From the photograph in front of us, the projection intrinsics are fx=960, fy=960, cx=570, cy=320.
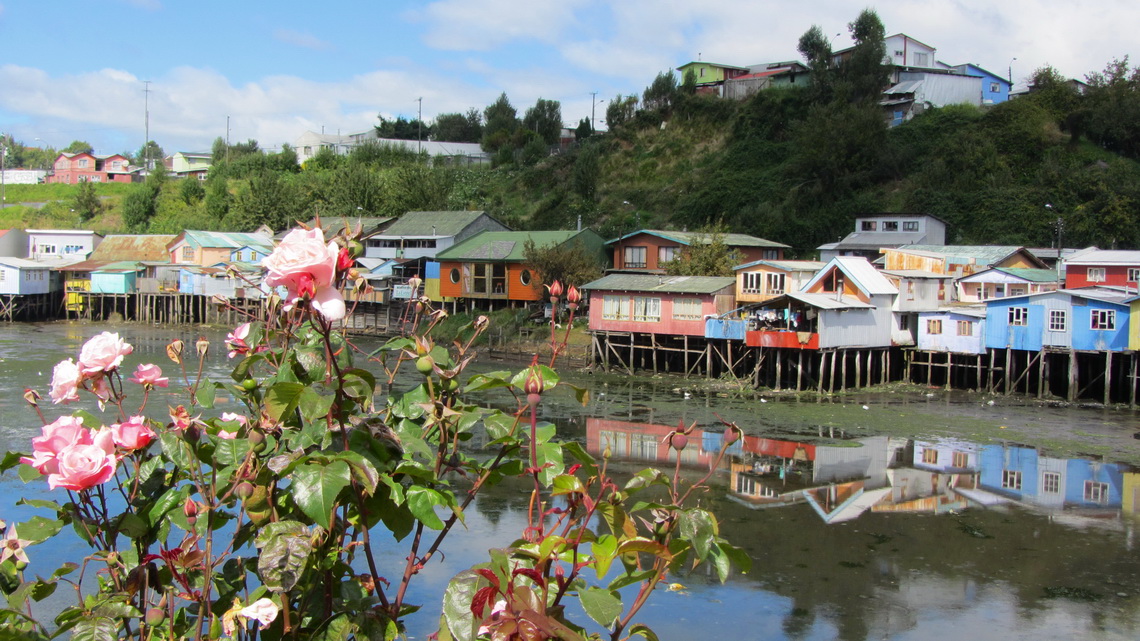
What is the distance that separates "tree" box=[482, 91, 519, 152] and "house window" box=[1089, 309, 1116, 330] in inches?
2169

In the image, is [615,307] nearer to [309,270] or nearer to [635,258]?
[635,258]

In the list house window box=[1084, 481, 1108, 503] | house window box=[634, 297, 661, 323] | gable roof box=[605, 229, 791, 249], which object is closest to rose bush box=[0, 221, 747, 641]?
house window box=[1084, 481, 1108, 503]

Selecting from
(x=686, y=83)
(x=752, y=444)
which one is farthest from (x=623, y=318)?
(x=686, y=83)

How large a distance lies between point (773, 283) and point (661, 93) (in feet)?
126

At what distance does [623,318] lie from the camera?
36.8m

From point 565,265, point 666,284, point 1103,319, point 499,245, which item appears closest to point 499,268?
point 499,245

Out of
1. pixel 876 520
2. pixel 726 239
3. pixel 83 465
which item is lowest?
pixel 876 520

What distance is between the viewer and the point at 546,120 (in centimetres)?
8238

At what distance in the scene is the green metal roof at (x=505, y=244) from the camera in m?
44.7

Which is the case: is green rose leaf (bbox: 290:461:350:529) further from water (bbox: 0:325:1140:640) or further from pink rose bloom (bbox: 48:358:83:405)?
water (bbox: 0:325:1140:640)

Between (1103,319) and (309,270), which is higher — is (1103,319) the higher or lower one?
the higher one

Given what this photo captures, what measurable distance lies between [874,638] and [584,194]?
52.5 metres

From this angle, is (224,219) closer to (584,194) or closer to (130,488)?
(584,194)

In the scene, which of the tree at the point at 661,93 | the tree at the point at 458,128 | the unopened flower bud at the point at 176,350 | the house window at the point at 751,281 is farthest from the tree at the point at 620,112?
the unopened flower bud at the point at 176,350
